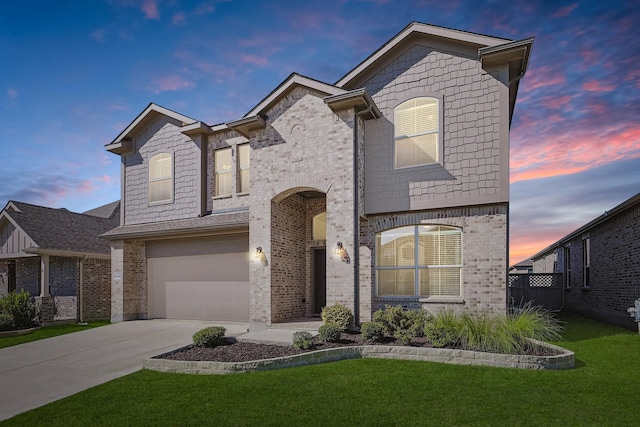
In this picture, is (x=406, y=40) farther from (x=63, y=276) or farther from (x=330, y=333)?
(x=63, y=276)

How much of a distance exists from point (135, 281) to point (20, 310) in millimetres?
3743

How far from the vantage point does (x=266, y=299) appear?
1149 cm

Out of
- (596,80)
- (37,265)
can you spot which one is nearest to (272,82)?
(596,80)

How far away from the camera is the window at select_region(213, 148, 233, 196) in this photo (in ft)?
45.9

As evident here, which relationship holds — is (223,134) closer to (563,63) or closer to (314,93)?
(314,93)

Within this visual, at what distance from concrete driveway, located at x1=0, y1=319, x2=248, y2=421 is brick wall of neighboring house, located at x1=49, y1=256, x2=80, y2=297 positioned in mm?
4296

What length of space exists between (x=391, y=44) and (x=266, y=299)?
26.4 feet

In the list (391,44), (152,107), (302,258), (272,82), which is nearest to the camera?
(391,44)

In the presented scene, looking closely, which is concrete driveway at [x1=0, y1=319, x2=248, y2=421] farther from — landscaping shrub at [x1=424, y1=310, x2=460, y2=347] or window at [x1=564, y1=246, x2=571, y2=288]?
window at [x1=564, y1=246, x2=571, y2=288]

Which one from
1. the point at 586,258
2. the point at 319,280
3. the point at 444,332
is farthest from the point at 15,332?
the point at 586,258

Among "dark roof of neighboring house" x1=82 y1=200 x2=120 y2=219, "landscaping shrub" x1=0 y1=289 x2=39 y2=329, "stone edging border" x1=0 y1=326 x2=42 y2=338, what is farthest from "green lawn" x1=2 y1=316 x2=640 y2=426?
"dark roof of neighboring house" x1=82 y1=200 x2=120 y2=219

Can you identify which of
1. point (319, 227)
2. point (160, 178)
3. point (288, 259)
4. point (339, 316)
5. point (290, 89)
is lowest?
point (339, 316)

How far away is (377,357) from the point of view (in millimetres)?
8102

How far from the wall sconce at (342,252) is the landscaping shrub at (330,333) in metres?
1.98
